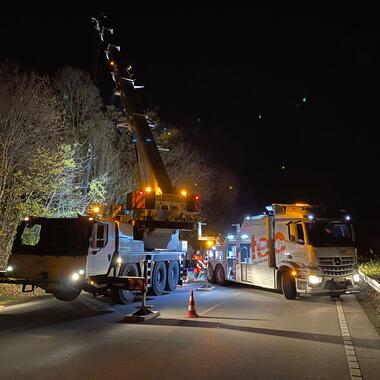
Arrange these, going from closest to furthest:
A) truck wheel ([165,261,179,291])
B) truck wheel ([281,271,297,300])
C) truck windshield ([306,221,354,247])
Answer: truck windshield ([306,221,354,247]) < truck wheel ([281,271,297,300]) < truck wheel ([165,261,179,291])

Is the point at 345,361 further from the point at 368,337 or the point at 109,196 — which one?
the point at 109,196

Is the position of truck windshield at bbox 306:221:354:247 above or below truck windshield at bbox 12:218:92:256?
above

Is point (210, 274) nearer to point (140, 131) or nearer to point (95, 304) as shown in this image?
point (140, 131)

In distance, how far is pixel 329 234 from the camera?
1433cm

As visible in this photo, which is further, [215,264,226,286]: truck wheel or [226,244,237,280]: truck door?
[215,264,226,286]: truck wheel

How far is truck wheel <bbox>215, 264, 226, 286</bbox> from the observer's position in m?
19.7

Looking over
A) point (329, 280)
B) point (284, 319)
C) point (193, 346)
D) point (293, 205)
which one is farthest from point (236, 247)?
point (193, 346)

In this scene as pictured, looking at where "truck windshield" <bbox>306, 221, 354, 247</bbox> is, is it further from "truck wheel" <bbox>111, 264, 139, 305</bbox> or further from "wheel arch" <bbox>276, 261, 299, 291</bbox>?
"truck wheel" <bbox>111, 264, 139, 305</bbox>

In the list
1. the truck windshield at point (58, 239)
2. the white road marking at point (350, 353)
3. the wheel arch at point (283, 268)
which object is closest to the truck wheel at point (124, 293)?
the truck windshield at point (58, 239)

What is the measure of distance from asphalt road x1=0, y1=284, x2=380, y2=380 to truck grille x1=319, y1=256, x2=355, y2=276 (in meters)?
1.23

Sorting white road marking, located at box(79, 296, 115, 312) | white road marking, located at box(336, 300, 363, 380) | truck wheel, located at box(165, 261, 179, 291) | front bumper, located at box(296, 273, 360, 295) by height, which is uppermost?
truck wheel, located at box(165, 261, 179, 291)

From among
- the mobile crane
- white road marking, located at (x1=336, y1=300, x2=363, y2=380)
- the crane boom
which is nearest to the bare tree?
the mobile crane

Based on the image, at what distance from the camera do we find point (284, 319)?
1064cm

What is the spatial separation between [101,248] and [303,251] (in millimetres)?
6396
